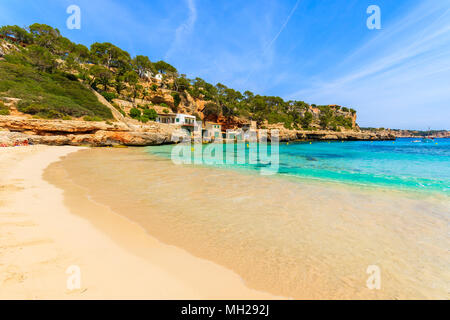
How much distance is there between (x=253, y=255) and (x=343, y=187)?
7.68 m

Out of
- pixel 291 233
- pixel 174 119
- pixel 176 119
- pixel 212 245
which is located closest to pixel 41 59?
pixel 174 119

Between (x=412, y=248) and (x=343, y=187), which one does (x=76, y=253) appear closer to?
(x=412, y=248)

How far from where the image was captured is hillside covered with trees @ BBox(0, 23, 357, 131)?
28578mm

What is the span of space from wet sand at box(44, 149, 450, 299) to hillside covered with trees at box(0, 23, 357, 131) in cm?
2782

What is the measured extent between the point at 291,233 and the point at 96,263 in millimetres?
3883

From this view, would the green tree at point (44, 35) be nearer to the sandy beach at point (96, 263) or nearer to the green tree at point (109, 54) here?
the green tree at point (109, 54)

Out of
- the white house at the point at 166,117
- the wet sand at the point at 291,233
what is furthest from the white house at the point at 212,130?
the wet sand at the point at 291,233

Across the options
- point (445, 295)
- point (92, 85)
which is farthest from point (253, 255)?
point (92, 85)

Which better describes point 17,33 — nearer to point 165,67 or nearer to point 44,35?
point 44,35

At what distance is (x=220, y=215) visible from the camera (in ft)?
17.3

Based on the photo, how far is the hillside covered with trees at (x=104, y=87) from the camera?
93.8ft

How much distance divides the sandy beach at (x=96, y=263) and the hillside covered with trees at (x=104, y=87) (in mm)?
28282

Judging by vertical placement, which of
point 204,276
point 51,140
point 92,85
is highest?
point 92,85
